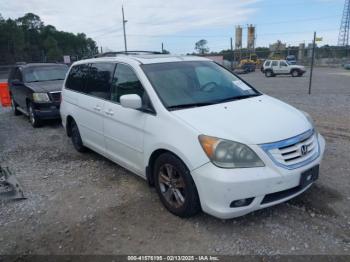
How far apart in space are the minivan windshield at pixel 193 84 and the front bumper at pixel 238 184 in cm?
95

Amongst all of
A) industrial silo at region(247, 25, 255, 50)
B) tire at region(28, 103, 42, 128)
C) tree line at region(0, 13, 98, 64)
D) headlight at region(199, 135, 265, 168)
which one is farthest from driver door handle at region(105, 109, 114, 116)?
industrial silo at region(247, 25, 255, 50)

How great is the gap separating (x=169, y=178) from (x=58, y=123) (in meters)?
6.10

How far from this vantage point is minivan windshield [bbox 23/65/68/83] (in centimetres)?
878

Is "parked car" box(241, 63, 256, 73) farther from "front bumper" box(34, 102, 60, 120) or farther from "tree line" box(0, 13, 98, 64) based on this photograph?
"front bumper" box(34, 102, 60, 120)

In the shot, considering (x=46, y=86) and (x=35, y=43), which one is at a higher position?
(x=35, y=43)

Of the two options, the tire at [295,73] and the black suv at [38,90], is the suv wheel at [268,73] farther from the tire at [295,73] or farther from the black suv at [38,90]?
the black suv at [38,90]

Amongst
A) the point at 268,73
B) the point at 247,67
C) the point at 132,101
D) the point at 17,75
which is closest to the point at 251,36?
the point at 247,67

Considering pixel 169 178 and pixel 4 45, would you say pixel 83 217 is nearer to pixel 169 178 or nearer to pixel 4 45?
pixel 169 178

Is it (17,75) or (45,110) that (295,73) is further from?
(45,110)

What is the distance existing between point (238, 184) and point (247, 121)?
28.4 inches

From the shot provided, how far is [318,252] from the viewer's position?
2822 millimetres

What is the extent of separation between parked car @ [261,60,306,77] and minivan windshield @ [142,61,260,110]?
27189mm

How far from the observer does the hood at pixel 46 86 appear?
7900mm

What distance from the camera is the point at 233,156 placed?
2.91 meters
